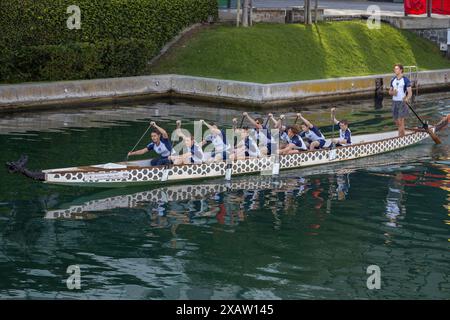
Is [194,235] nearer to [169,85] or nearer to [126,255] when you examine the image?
[126,255]

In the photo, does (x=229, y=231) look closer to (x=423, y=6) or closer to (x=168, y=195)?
(x=168, y=195)

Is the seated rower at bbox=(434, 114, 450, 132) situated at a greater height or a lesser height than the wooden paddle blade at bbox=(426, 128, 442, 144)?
greater

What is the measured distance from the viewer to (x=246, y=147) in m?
29.6

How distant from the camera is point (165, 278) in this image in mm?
20281

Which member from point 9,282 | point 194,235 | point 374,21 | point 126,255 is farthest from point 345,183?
point 374,21

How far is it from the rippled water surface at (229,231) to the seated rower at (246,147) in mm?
685

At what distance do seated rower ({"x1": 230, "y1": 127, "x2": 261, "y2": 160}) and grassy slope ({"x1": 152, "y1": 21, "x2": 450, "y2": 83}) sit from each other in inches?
484

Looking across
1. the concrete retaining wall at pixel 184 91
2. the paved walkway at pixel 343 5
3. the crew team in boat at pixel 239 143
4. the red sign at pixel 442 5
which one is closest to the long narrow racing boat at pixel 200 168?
the crew team in boat at pixel 239 143

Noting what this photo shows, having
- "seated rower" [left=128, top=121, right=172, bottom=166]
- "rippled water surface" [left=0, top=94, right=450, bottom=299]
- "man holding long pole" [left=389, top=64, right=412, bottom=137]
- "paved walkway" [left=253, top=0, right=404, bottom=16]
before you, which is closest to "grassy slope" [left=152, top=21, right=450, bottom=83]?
"paved walkway" [left=253, top=0, right=404, bottom=16]

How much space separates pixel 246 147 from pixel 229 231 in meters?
6.33

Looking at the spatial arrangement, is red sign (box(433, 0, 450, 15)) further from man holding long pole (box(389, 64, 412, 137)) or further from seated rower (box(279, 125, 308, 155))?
seated rower (box(279, 125, 308, 155))

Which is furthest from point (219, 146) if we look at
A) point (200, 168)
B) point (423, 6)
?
point (423, 6)

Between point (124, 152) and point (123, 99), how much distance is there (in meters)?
9.88

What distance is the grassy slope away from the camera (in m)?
43.4
